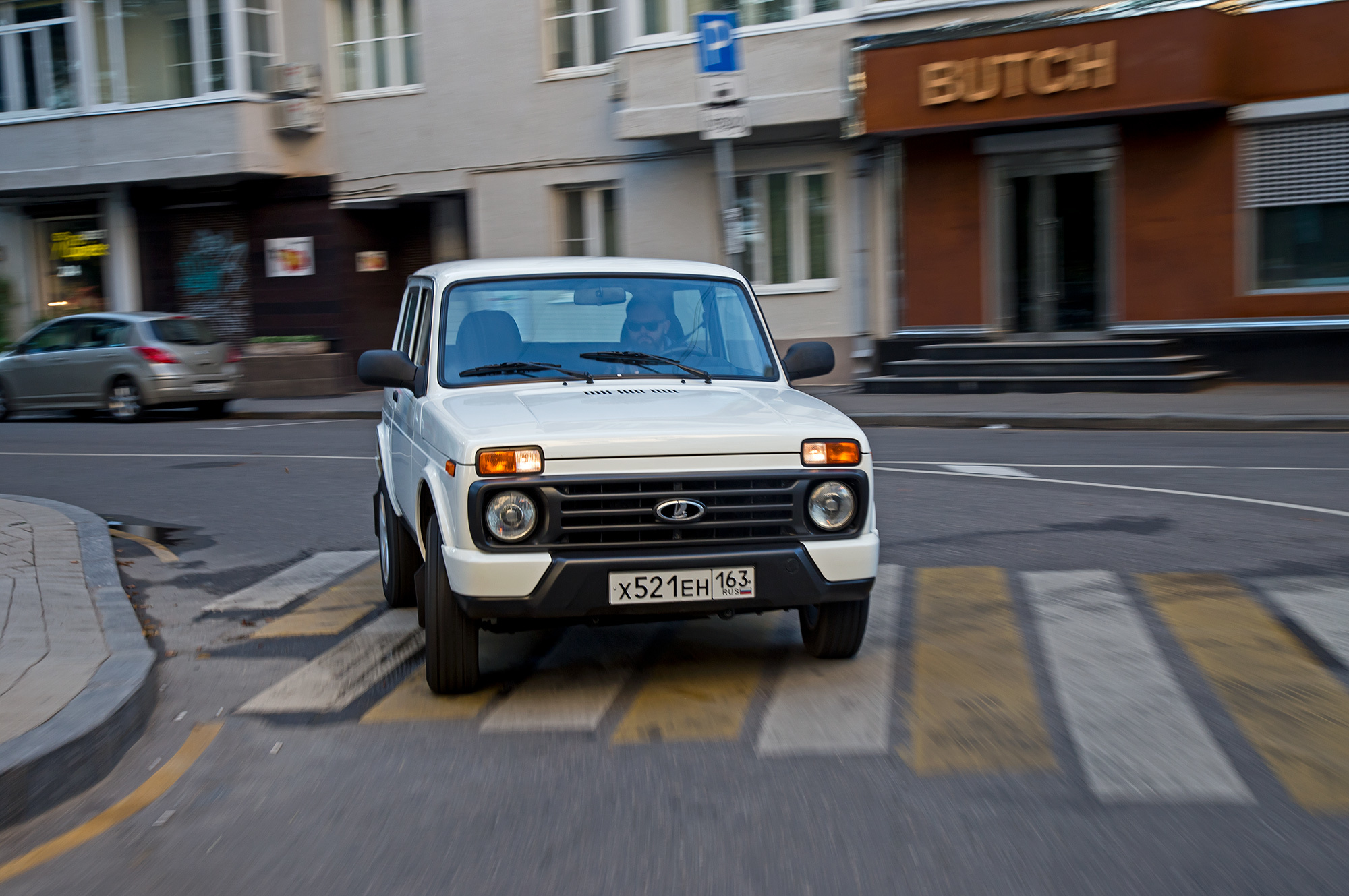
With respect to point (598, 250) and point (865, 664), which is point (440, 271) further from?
Result: point (598, 250)

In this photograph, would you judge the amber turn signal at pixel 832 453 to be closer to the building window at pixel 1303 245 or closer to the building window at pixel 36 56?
the building window at pixel 1303 245

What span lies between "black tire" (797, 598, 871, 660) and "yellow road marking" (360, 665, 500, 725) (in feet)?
4.23

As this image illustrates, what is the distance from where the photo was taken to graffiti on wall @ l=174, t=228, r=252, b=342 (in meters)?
26.8

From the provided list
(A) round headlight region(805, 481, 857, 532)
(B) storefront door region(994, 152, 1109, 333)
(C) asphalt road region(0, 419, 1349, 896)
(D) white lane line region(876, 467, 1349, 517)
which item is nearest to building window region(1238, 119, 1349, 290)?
(B) storefront door region(994, 152, 1109, 333)

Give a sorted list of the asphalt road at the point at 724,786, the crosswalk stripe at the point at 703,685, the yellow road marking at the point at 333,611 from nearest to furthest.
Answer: the asphalt road at the point at 724,786
the crosswalk stripe at the point at 703,685
the yellow road marking at the point at 333,611

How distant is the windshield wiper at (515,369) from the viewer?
19.9ft

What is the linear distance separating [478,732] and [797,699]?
1174 millimetres

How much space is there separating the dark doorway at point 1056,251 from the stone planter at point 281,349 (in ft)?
38.1

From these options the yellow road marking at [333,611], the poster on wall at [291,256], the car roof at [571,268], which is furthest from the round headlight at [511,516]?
the poster on wall at [291,256]

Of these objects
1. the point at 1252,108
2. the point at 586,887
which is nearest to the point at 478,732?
the point at 586,887

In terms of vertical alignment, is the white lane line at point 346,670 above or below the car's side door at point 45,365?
below

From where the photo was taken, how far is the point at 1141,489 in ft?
34.4

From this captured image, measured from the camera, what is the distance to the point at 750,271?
22516 millimetres

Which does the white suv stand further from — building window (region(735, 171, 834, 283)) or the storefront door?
building window (region(735, 171, 834, 283))
